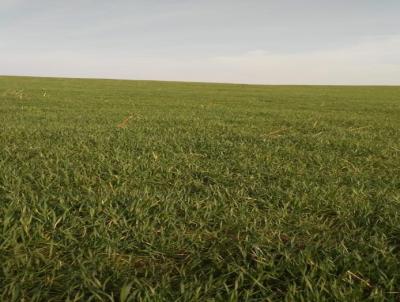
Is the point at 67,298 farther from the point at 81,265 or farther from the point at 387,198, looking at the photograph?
the point at 387,198

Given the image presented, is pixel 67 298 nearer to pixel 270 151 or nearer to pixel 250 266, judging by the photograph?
pixel 250 266

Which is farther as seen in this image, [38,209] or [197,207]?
[197,207]

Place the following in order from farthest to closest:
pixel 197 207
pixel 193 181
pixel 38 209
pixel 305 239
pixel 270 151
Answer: pixel 270 151 < pixel 193 181 < pixel 197 207 < pixel 38 209 < pixel 305 239

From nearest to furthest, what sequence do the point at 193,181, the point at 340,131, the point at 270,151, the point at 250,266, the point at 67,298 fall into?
the point at 67,298 → the point at 250,266 → the point at 193,181 → the point at 270,151 → the point at 340,131

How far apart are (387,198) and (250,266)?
1.79 m

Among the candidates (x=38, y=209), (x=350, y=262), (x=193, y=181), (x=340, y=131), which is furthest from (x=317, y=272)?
(x=340, y=131)

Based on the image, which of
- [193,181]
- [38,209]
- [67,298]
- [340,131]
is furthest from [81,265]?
[340,131]

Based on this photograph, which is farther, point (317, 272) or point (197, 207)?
point (197, 207)

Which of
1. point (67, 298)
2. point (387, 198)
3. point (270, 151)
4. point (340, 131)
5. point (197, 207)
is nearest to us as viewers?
point (67, 298)

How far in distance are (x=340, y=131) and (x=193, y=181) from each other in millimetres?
4916

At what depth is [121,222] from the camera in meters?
2.73

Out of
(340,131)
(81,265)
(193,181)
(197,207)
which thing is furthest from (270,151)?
(81,265)

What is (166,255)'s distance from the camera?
2.38 metres

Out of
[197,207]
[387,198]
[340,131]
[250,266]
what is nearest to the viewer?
[250,266]
